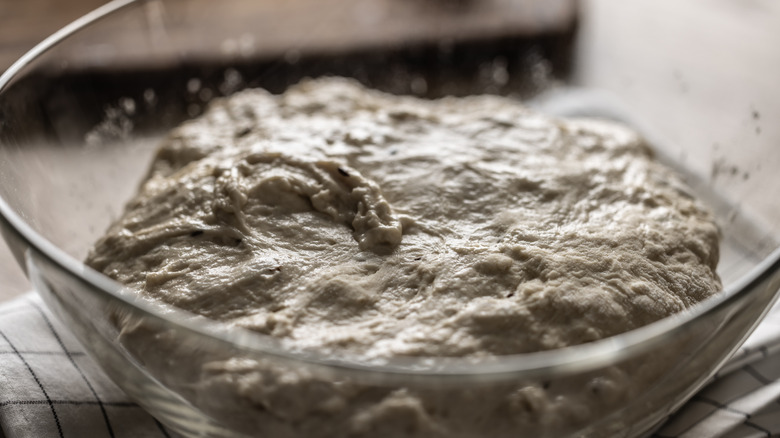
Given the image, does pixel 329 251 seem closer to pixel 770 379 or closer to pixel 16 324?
pixel 16 324

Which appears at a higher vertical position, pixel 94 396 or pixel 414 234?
pixel 414 234

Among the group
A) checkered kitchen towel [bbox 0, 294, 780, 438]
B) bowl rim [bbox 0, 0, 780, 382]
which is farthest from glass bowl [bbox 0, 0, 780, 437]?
checkered kitchen towel [bbox 0, 294, 780, 438]

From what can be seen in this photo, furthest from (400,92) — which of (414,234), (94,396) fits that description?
(94,396)

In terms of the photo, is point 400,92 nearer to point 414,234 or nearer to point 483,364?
point 414,234

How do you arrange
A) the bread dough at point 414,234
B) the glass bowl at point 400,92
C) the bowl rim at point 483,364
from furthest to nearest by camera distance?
1. the bread dough at point 414,234
2. the glass bowl at point 400,92
3. the bowl rim at point 483,364

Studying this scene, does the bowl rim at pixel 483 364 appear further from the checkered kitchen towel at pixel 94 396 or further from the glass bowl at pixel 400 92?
the checkered kitchen towel at pixel 94 396

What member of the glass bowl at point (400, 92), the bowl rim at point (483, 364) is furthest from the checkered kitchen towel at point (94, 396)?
the bowl rim at point (483, 364)
